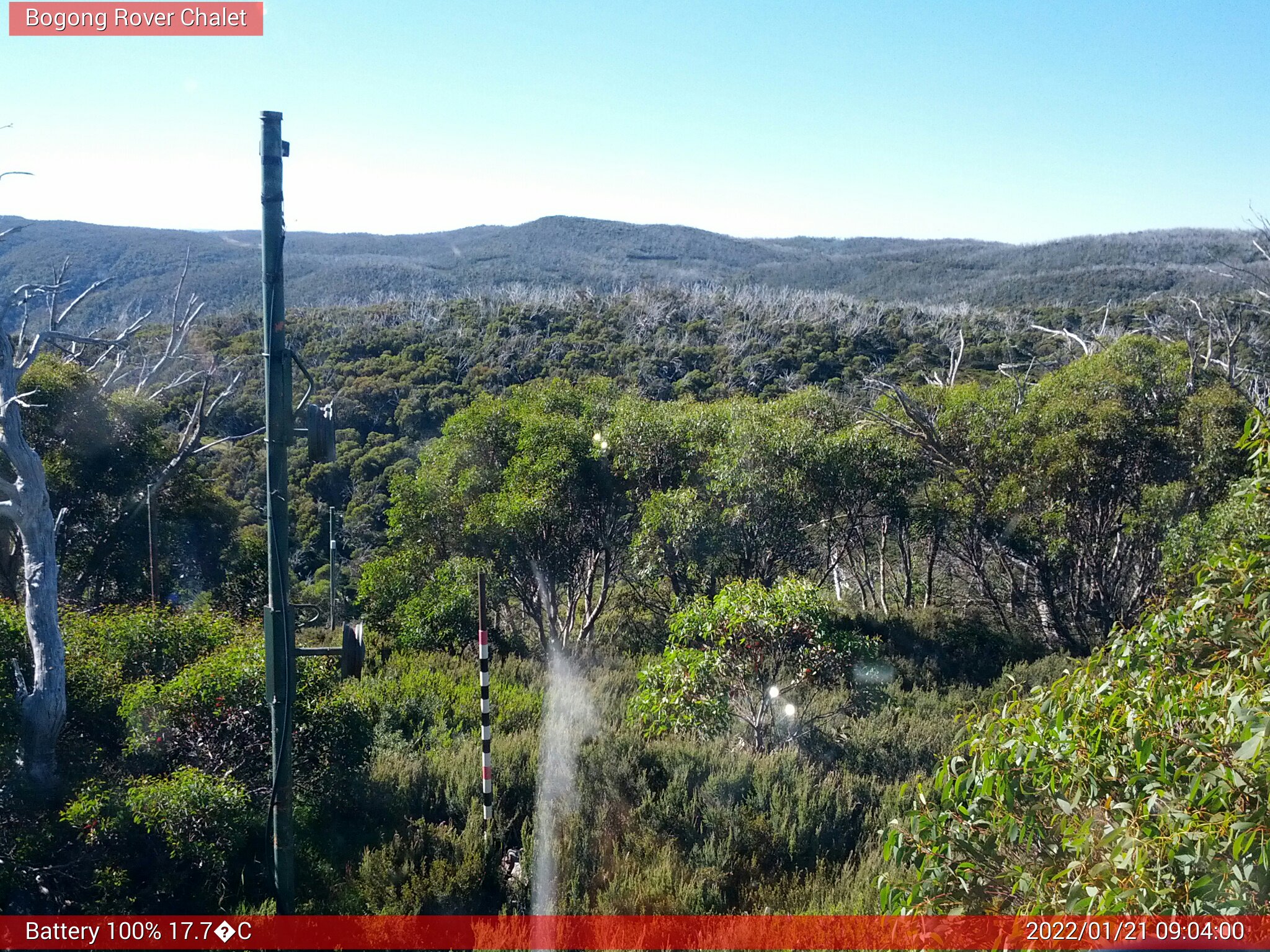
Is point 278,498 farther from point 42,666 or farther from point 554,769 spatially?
point 554,769

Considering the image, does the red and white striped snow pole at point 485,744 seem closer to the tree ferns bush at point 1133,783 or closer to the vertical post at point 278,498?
the vertical post at point 278,498

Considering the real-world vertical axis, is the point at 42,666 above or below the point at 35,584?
below

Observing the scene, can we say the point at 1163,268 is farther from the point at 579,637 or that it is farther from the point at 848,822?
the point at 848,822

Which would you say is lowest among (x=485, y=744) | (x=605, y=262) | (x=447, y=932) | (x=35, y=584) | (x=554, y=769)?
(x=447, y=932)

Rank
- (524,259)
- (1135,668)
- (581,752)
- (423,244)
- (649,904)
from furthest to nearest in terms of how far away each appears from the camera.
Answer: (423,244) → (524,259) → (581,752) → (649,904) → (1135,668)

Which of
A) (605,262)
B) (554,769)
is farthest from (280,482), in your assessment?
(605,262)

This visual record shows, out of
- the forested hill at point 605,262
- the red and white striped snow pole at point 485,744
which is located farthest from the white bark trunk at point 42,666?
the forested hill at point 605,262

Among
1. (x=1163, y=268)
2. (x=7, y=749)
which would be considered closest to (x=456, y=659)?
(x=7, y=749)
